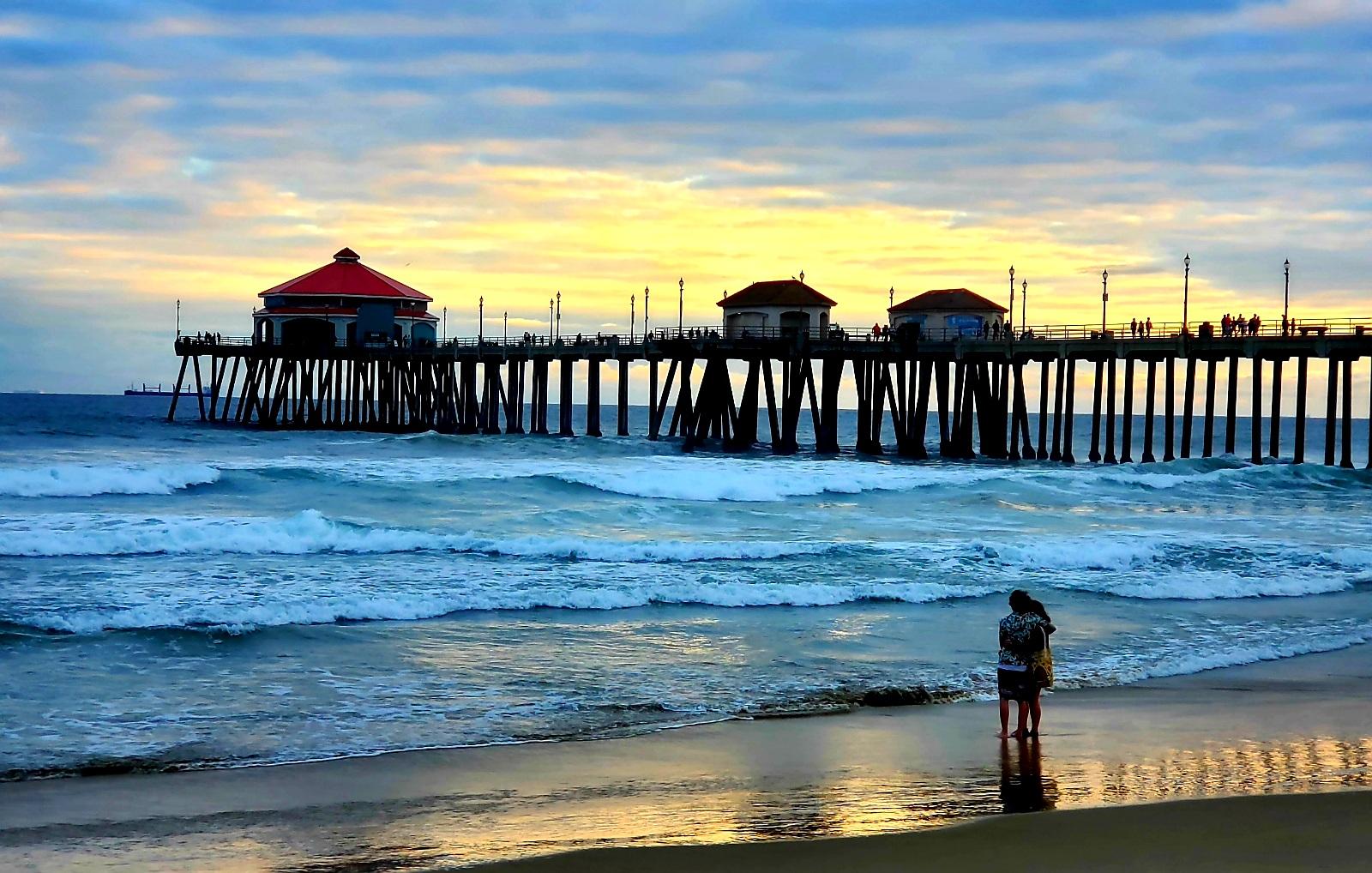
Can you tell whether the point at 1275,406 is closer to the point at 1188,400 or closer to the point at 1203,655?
the point at 1188,400

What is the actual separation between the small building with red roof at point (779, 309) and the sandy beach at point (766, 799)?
146 ft

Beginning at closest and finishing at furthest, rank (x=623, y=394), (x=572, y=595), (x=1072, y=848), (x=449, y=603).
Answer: (x=1072, y=848) → (x=449, y=603) → (x=572, y=595) → (x=623, y=394)

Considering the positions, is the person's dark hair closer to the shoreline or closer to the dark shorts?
the dark shorts

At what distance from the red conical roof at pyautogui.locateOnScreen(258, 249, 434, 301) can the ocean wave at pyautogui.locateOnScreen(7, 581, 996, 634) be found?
55.3 m

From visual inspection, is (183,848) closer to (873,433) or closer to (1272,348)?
(1272,348)

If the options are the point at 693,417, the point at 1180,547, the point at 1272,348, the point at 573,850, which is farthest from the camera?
the point at 693,417

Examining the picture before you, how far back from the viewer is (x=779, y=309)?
55875 millimetres

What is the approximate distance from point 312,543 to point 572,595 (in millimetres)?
7298

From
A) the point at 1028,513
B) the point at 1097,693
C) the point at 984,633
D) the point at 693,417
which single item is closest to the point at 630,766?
the point at 1097,693

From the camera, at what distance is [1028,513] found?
31.8 m

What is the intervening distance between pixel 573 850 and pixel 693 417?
45626 millimetres

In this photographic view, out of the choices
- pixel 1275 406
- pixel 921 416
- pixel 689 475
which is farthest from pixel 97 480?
pixel 1275 406

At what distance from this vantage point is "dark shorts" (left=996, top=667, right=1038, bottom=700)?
10.8 metres

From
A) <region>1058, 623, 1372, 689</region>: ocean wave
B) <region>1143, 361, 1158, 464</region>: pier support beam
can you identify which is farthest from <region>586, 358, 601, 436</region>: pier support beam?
<region>1058, 623, 1372, 689</region>: ocean wave
